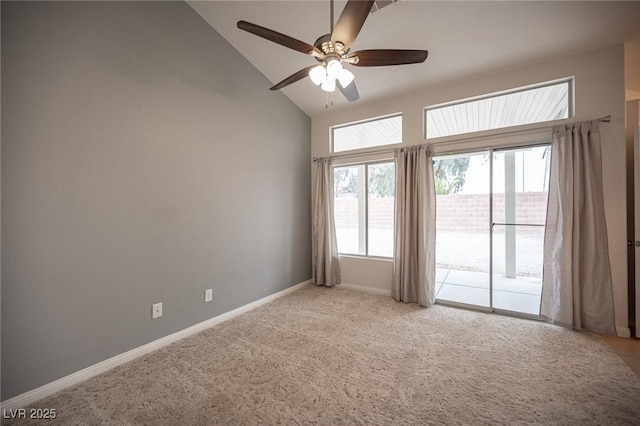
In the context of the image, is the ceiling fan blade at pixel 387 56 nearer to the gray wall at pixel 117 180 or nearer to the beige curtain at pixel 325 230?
the gray wall at pixel 117 180

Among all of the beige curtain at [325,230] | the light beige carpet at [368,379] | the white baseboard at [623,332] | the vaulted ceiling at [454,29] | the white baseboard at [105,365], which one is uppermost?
the vaulted ceiling at [454,29]

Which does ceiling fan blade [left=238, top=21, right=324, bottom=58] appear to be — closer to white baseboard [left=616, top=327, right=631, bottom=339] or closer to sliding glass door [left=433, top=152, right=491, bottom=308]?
sliding glass door [left=433, top=152, right=491, bottom=308]

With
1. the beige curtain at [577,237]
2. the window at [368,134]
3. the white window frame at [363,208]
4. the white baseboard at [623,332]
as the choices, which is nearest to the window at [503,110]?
the beige curtain at [577,237]

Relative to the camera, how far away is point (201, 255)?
2.72 metres

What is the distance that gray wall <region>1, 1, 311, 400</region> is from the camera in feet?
5.46

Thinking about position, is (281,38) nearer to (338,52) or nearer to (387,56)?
(338,52)

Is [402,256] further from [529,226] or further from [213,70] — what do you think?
[213,70]

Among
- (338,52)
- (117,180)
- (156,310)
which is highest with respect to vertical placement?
(338,52)

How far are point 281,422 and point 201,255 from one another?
1.76 m

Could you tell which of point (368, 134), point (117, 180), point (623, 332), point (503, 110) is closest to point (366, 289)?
point (368, 134)

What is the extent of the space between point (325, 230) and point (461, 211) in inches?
75.9

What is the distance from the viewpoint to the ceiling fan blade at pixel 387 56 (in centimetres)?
180

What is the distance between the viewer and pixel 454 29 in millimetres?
2502

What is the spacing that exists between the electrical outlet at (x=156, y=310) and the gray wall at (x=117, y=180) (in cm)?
4
